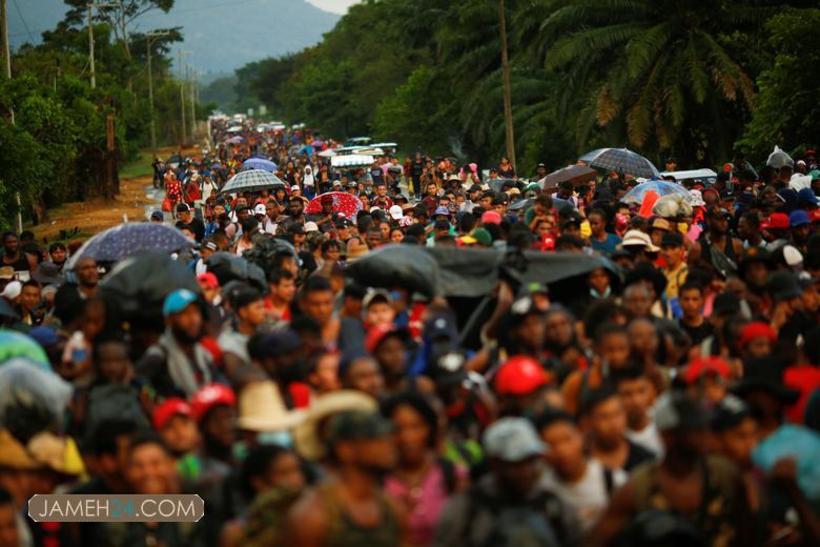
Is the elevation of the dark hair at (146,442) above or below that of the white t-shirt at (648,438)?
above

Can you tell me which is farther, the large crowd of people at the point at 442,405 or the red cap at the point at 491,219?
the red cap at the point at 491,219

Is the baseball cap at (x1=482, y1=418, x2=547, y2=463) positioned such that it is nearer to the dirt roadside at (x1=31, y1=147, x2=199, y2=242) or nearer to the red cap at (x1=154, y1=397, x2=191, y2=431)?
the red cap at (x1=154, y1=397, x2=191, y2=431)

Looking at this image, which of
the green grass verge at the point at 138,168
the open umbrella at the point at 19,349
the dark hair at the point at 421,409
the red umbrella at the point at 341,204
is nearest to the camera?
the dark hair at the point at 421,409

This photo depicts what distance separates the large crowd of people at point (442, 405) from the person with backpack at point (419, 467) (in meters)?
0.01

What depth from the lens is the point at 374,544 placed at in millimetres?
6188

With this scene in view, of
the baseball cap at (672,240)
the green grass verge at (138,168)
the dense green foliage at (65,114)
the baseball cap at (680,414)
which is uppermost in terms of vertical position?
the baseball cap at (680,414)

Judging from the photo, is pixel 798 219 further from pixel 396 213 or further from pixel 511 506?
pixel 511 506

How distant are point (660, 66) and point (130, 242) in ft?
76.3

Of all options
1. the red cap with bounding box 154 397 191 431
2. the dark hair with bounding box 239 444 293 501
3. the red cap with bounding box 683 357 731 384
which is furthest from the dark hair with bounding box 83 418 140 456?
the red cap with bounding box 683 357 731 384

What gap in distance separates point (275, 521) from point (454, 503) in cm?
74

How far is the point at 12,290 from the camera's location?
1431 cm

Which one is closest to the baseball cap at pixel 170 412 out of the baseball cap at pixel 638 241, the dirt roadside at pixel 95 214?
the baseball cap at pixel 638 241

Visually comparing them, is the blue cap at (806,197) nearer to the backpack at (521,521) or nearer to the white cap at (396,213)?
the white cap at (396,213)

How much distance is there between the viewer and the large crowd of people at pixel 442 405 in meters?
6.62
